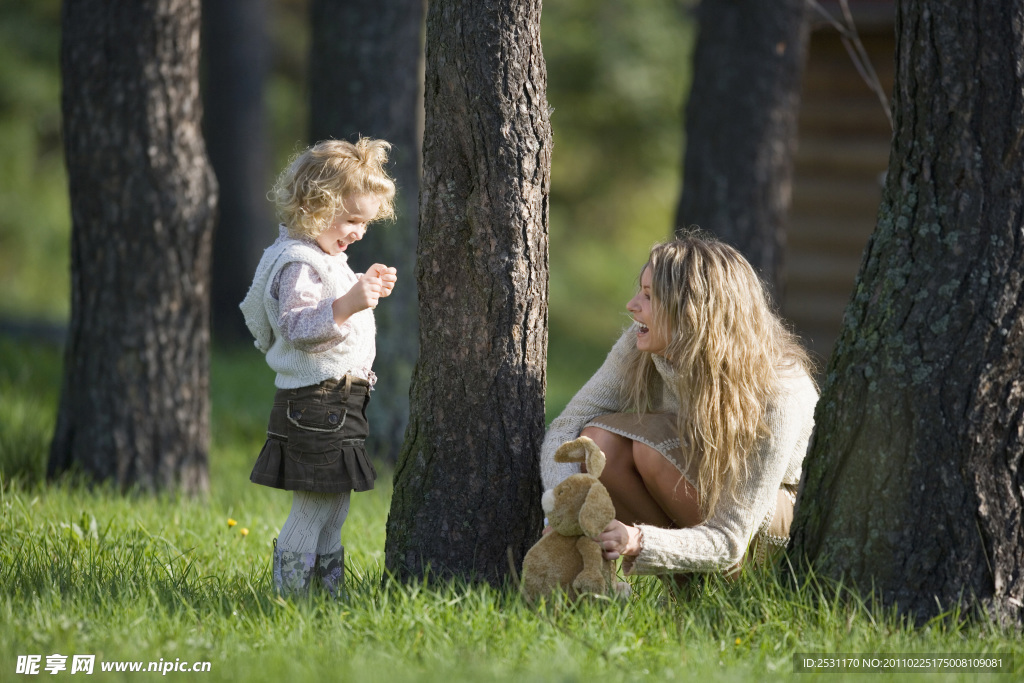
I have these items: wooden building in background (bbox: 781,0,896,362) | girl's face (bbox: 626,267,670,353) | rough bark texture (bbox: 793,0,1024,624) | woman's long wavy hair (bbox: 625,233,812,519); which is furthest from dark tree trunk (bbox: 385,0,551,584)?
wooden building in background (bbox: 781,0,896,362)

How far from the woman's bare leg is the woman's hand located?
41 centimetres

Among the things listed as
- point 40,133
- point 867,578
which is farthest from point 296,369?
point 40,133

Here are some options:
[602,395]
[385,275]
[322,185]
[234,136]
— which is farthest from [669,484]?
[234,136]

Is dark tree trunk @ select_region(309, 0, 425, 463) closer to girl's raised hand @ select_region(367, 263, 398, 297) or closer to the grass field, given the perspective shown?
the grass field

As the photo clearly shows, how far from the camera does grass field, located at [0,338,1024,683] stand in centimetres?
240

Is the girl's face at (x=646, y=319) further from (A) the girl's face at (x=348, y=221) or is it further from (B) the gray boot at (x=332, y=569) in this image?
(B) the gray boot at (x=332, y=569)

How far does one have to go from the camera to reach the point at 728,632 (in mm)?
2666

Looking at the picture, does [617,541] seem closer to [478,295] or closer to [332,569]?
[478,295]

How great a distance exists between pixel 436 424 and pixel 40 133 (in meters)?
16.1

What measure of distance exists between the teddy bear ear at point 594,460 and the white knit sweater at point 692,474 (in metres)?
0.18

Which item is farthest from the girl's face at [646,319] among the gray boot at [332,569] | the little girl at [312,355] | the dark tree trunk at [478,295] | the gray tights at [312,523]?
the gray boot at [332,569]

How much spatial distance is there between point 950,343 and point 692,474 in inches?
34.4

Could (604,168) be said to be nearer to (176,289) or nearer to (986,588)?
(176,289)

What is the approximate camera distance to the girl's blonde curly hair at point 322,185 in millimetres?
3037
